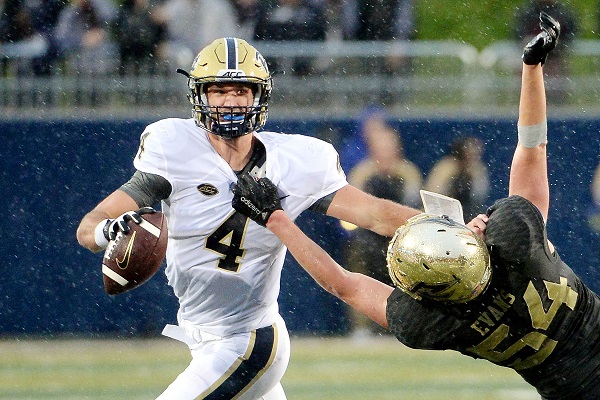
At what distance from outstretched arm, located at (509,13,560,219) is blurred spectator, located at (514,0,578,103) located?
17.1 ft

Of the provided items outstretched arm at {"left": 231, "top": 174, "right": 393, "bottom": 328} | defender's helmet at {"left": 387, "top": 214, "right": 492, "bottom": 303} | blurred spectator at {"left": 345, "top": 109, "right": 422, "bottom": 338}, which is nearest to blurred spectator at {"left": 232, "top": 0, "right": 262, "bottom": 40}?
blurred spectator at {"left": 345, "top": 109, "right": 422, "bottom": 338}

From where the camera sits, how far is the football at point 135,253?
13.2 ft

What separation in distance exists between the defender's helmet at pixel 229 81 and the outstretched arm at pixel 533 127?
0.99m

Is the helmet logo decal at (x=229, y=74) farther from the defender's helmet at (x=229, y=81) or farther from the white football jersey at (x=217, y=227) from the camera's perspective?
the white football jersey at (x=217, y=227)

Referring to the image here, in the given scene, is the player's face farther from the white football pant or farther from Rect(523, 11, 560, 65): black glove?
Rect(523, 11, 560, 65): black glove

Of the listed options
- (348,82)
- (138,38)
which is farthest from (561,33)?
(138,38)

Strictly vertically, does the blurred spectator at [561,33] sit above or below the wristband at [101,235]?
below

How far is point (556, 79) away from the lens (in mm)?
9484

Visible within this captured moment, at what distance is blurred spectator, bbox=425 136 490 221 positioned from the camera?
29.4ft

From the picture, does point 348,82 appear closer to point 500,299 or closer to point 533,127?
point 533,127

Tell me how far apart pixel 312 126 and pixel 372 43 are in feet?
2.60

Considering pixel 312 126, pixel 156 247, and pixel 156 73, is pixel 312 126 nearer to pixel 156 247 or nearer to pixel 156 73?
pixel 156 73

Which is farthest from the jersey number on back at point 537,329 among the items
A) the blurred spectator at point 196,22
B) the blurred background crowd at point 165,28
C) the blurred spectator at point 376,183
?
the blurred spectator at point 196,22

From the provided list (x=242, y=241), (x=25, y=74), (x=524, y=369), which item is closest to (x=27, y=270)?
(x=25, y=74)
